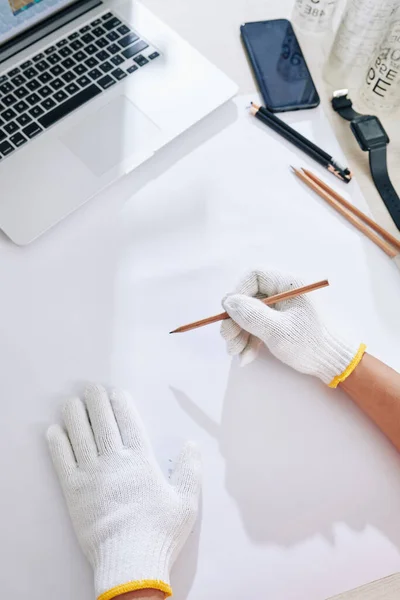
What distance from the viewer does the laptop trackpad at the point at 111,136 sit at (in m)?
0.68

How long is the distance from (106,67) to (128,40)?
51mm

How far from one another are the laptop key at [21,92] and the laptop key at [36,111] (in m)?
0.02

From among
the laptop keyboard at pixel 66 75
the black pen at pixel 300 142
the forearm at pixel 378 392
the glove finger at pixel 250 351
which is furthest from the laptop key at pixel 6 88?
the forearm at pixel 378 392

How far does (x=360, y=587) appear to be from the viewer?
540 millimetres

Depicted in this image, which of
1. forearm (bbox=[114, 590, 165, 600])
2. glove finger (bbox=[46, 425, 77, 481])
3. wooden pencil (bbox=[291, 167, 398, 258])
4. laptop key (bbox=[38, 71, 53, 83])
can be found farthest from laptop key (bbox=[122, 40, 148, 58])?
forearm (bbox=[114, 590, 165, 600])

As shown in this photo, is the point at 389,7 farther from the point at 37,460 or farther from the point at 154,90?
the point at 37,460

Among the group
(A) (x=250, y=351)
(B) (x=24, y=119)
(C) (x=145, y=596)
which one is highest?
(B) (x=24, y=119)

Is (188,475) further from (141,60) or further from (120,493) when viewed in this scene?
(141,60)

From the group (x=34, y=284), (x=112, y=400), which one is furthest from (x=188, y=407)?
(x=34, y=284)

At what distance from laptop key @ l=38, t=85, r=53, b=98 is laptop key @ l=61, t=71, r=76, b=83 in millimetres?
25

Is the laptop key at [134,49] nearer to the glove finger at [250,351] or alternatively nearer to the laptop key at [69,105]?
the laptop key at [69,105]

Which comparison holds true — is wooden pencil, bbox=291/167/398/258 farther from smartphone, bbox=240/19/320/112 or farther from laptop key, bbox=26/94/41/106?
laptop key, bbox=26/94/41/106

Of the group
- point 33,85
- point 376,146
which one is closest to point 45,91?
point 33,85

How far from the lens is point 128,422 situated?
572 millimetres
